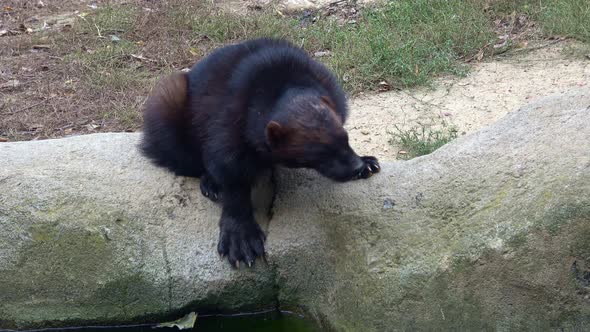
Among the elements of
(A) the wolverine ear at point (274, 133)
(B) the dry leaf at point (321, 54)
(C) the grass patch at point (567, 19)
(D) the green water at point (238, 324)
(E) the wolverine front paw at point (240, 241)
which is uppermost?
(A) the wolverine ear at point (274, 133)

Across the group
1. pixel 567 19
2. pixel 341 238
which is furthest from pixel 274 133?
pixel 567 19

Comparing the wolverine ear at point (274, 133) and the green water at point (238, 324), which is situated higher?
the wolverine ear at point (274, 133)

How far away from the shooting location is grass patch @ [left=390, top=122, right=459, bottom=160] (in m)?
6.58

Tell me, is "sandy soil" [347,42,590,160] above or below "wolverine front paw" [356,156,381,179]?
below

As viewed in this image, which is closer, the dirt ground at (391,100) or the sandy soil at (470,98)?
the sandy soil at (470,98)

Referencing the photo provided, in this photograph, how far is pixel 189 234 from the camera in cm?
470

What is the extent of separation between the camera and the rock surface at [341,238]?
3.87 metres

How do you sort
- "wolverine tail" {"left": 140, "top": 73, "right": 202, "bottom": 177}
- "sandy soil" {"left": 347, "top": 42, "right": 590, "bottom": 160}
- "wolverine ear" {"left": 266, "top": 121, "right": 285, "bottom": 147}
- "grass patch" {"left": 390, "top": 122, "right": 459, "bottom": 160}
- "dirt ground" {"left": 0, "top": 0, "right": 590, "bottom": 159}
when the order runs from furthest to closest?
"dirt ground" {"left": 0, "top": 0, "right": 590, "bottom": 159}
"sandy soil" {"left": 347, "top": 42, "right": 590, "bottom": 160}
"grass patch" {"left": 390, "top": 122, "right": 459, "bottom": 160}
"wolverine tail" {"left": 140, "top": 73, "right": 202, "bottom": 177}
"wolverine ear" {"left": 266, "top": 121, "right": 285, "bottom": 147}

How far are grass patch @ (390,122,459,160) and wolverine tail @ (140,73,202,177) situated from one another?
2202 millimetres

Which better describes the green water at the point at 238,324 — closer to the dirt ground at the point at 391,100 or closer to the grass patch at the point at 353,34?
the dirt ground at the point at 391,100

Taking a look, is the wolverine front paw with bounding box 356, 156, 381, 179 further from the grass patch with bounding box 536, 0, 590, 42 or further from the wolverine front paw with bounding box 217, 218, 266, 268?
the grass patch with bounding box 536, 0, 590, 42

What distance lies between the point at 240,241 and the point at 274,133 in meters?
0.71

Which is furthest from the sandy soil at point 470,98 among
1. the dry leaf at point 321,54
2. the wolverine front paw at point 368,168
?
the wolverine front paw at point 368,168

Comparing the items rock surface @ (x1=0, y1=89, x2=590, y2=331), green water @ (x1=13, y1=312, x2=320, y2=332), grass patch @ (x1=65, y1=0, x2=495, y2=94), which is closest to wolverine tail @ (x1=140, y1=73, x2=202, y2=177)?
rock surface @ (x1=0, y1=89, x2=590, y2=331)
